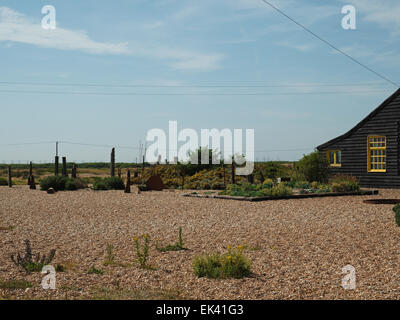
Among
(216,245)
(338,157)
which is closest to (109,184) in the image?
(338,157)

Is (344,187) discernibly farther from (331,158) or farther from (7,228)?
(7,228)

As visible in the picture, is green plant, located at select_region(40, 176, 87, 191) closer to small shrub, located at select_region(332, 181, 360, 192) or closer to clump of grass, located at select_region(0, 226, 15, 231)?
clump of grass, located at select_region(0, 226, 15, 231)

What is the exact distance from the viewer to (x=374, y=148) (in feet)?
78.5

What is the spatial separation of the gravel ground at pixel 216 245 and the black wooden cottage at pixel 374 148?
25.1ft

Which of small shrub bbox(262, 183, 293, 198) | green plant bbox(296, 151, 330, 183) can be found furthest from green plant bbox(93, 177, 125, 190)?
small shrub bbox(262, 183, 293, 198)

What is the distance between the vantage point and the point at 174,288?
20.1 feet

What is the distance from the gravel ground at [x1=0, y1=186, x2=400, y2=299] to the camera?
6.00 m

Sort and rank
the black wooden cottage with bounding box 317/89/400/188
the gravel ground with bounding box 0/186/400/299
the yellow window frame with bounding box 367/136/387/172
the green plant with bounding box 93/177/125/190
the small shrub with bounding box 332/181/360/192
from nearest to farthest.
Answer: the gravel ground with bounding box 0/186/400/299, the small shrub with bounding box 332/181/360/192, the black wooden cottage with bounding box 317/89/400/188, the yellow window frame with bounding box 367/136/387/172, the green plant with bounding box 93/177/125/190

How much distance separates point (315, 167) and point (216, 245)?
16838 millimetres

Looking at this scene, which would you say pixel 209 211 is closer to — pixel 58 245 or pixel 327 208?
pixel 327 208

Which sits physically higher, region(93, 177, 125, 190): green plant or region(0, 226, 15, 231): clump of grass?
region(93, 177, 125, 190): green plant

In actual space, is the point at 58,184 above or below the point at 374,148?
below

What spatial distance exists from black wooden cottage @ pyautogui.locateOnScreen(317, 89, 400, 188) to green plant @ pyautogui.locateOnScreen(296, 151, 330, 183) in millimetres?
1128
